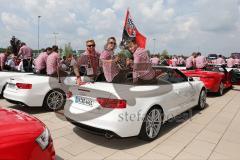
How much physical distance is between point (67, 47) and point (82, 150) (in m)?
62.1

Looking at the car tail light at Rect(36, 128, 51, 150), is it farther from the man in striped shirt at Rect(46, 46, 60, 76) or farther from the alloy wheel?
the man in striped shirt at Rect(46, 46, 60, 76)

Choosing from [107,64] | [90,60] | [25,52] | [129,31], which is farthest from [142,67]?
[25,52]

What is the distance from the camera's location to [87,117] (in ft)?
14.2

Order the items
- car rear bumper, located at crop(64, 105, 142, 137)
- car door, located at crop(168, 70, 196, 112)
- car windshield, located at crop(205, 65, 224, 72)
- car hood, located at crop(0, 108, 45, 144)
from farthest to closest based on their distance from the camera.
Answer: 1. car windshield, located at crop(205, 65, 224, 72)
2. car door, located at crop(168, 70, 196, 112)
3. car rear bumper, located at crop(64, 105, 142, 137)
4. car hood, located at crop(0, 108, 45, 144)

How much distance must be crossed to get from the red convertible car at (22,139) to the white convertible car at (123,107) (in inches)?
53.3

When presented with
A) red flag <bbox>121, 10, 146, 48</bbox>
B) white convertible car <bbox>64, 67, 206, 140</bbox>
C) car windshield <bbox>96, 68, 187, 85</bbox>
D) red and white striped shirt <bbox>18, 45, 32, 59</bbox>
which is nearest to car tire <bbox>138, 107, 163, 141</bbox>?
white convertible car <bbox>64, 67, 206, 140</bbox>

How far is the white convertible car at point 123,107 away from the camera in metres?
4.12

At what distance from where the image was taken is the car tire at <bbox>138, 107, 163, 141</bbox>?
4.48 m

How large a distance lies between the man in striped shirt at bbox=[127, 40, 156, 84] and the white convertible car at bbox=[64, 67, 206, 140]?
15 cm

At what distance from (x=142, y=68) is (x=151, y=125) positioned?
1223 mm

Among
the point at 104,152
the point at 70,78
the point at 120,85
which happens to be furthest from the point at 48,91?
the point at 104,152

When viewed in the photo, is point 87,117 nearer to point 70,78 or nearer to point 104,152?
point 104,152

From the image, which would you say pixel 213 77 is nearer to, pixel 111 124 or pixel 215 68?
pixel 215 68

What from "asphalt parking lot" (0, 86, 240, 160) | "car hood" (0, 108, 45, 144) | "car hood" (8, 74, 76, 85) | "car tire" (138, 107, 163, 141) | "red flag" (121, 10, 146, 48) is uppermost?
"red flag" (121, 10, 146, 48)
